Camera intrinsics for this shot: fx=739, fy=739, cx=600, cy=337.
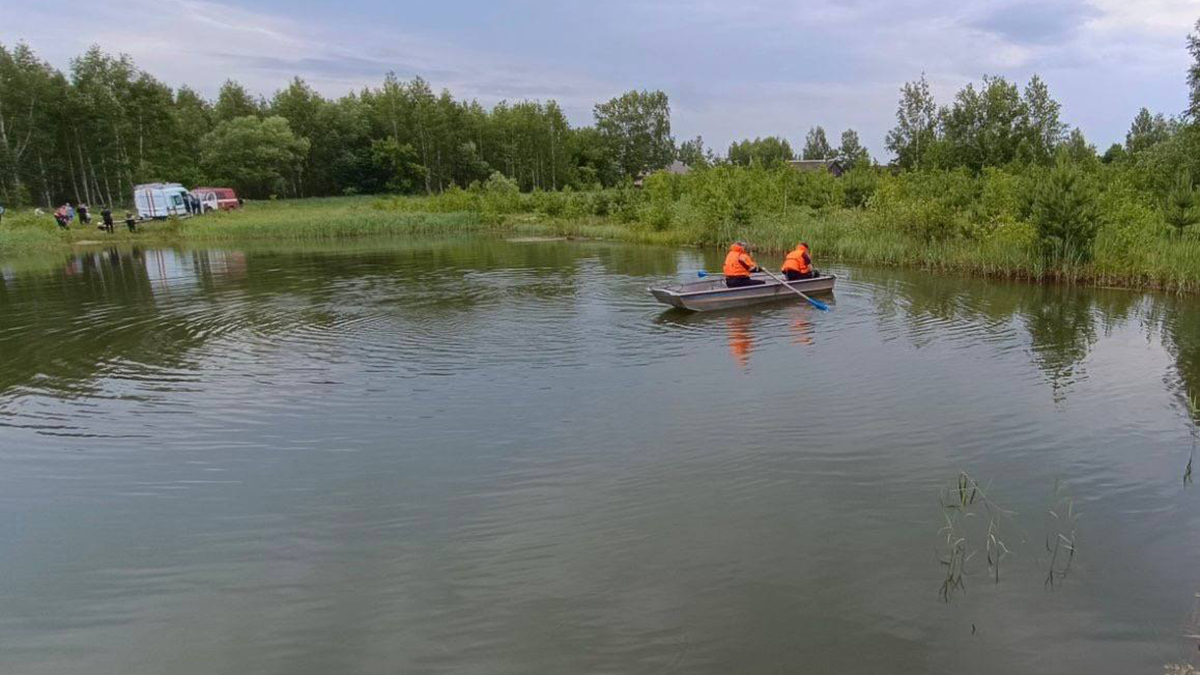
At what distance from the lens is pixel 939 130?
190ft

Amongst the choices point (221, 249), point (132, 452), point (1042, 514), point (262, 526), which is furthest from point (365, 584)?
point (221, 249)

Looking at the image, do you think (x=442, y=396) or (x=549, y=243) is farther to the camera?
(x=549, y=243)

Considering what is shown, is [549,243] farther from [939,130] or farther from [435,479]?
[939,130]

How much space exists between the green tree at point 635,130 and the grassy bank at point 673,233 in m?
47.1

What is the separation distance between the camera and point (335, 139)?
78375 millimetres

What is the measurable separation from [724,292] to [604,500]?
33.8 ft

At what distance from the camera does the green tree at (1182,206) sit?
65.7ft

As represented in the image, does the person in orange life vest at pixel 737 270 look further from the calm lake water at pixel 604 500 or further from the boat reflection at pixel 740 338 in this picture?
the calm lake water at pixel 604 500

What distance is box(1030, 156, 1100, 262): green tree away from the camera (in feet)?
65.0

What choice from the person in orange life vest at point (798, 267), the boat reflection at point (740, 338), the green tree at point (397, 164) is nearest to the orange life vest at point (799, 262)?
the person in orange life vest at point (798, 267)

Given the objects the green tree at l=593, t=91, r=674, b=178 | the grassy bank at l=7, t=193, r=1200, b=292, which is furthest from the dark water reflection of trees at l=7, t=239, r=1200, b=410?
the green tree at l=593, t=91, r=674, b=178

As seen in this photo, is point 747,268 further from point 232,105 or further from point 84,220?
point 232,105

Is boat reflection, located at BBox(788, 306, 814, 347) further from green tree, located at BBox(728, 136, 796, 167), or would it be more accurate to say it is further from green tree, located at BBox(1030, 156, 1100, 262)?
green tree, located at BBox(728, 136, 796, 167)

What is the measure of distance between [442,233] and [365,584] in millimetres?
44952
